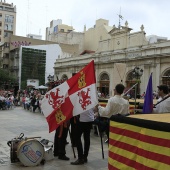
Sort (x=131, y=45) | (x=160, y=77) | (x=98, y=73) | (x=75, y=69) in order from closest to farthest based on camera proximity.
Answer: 1. (x=160, y=77)
2. (x=131, y=45)
3. (x=98, y=73)
4. (x=75, y=69)

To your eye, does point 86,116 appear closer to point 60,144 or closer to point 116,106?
point 116,106

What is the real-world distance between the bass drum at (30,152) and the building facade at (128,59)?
15.8 metres

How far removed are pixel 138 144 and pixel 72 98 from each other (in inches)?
110

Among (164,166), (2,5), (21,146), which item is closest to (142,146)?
(164,166)

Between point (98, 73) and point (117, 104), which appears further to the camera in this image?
point (98, 73)

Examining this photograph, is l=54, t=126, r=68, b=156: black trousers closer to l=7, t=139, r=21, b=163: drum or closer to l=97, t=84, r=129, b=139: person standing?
l=7, t=139, r=21, b=163: drum

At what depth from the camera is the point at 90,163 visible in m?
6.46

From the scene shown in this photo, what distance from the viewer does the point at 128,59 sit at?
33125 mm

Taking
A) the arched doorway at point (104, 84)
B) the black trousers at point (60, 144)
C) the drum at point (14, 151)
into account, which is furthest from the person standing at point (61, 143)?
the arched doorway at point (104, 84)

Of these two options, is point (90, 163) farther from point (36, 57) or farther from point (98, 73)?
point (36, 57)

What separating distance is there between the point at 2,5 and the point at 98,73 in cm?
6831

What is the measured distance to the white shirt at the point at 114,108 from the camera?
20.8ft

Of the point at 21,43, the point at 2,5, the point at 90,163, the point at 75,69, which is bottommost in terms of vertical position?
the point at 90,163

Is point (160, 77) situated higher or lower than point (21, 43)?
lower
